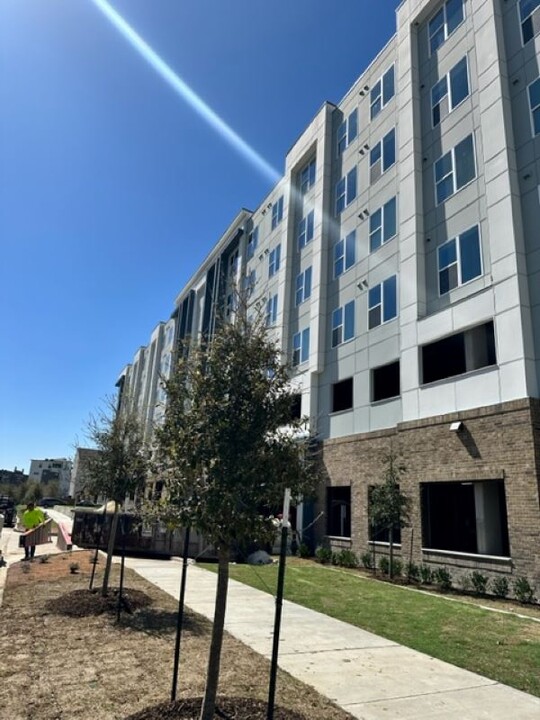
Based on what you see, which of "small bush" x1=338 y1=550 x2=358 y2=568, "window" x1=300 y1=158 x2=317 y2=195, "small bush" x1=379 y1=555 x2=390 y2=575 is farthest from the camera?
"window" x1=300 y1=158 x2=317 y2=195

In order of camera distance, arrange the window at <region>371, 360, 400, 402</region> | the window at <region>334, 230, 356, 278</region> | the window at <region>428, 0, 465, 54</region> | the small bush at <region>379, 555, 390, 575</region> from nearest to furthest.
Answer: the small bush at <region>379, 555, 390, 575</region> < the window at <region>428, 0, 465, 54</region> < the window at <region>371, 360, 400, 402</region> < the window at <region>334, 230, 356, 278</region>

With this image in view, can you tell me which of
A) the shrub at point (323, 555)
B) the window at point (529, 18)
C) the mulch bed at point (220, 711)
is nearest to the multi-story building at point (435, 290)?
the window at point (529, 18)

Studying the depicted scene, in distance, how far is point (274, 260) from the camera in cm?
3259

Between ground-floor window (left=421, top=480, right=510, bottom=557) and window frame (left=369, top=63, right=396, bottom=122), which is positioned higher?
window frame (left=369, top=63, right=396, bottom=122)

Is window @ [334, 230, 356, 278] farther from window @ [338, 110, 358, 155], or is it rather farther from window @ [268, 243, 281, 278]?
window @ [268, 243, 281, 278]

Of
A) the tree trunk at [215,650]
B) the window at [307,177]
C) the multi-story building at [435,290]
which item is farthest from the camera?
the window at [307,177]

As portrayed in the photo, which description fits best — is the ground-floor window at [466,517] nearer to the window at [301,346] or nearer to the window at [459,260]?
the window at [459,260]

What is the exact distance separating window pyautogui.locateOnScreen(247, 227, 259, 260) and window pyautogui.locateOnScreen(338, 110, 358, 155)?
10.2 meters

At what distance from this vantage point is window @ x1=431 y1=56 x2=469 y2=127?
19406 millimetres

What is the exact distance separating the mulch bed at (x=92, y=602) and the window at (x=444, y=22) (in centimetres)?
2198

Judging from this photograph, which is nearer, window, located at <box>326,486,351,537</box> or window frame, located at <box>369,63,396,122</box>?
window, located at <box>326,486,351,537</box>

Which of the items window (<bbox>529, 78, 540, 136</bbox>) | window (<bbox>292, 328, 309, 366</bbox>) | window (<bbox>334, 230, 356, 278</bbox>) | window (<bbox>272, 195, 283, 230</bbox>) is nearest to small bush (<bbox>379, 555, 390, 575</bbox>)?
window (<bbox>292, 328, 309, 366</bbox>)

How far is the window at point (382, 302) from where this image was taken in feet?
69.0

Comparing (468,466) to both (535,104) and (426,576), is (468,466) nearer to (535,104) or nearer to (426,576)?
(426,576)
